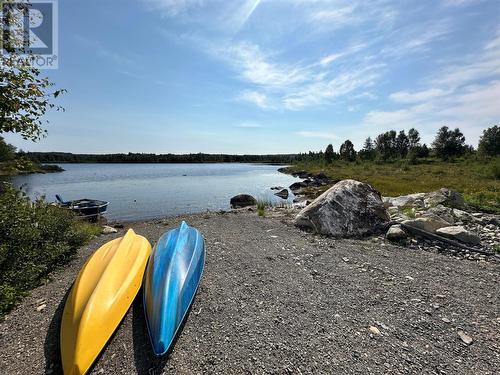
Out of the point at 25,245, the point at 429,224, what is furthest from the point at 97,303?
the point at 429,224

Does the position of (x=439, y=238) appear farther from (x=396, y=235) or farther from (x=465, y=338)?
(x=465, y=338)

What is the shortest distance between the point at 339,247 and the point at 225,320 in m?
5.39

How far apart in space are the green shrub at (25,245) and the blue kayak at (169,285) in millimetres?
2583

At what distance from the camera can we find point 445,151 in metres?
73.2

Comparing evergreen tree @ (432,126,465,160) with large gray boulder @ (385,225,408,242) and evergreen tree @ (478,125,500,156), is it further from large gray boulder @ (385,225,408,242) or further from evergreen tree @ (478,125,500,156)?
large gray boulder @ (385,225,408,242)

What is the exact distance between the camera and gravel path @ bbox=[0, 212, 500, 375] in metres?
3.76

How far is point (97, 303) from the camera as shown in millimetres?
4410

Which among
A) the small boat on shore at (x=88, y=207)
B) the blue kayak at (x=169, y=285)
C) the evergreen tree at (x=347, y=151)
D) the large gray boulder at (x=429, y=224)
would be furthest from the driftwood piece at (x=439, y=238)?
the evergreen tree at (x=347, y=151)

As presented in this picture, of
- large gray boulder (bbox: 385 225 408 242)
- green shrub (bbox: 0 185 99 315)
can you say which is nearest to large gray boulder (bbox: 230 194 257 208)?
large gray boulder (bbox: 385 225 408 242)

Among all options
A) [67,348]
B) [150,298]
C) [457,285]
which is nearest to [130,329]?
[150,298]

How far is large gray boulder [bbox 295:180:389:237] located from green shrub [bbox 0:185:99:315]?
8912 mm

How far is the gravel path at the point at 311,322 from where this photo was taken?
3.76 metres

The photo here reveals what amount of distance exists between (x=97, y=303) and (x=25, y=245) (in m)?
3.06

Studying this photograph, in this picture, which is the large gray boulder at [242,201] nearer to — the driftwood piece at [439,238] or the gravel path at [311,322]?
the driftwood piece at [439,238]
